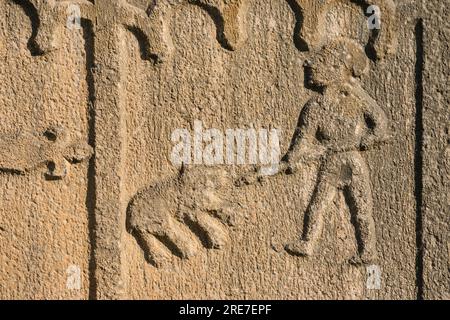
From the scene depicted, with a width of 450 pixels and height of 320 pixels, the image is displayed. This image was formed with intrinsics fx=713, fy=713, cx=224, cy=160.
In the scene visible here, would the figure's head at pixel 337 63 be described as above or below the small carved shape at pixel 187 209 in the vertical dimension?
above

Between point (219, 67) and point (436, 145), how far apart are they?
79 centimetres

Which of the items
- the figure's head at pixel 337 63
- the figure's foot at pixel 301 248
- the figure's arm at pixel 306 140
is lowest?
the figure's foot at pixel 301 248

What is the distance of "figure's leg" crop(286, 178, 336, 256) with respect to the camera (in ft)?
8.14

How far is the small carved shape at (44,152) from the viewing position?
252 cm

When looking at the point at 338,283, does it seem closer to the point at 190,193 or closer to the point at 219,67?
the point at 190,193

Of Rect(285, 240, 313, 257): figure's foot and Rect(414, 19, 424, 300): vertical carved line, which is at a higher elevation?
Rect(414, 19, 424, 300): vertical carved line

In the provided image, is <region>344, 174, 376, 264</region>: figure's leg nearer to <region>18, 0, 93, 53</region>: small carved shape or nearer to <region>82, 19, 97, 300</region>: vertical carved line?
<region>82, 19, 97, 300</region>: vertical carved line

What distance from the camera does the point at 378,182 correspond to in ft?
8.13

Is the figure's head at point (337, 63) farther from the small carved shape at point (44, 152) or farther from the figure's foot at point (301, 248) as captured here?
the small carved shape at point (44, 152)

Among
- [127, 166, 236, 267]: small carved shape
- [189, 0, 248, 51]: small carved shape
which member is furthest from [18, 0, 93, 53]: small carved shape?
[127, 166, 236, 267]: small carved shape

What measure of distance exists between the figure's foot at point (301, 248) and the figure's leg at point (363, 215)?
159mm

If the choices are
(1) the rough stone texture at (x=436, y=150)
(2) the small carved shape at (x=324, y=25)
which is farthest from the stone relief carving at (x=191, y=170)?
(1) the rough stone texture at (x=436, y=150)

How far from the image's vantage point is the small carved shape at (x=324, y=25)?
243cm

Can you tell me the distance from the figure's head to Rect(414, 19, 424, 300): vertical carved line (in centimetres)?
18
